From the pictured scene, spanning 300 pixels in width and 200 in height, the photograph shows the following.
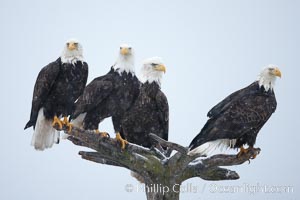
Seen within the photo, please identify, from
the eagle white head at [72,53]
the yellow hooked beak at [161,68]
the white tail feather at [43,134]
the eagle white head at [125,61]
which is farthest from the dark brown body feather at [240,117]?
the white tail feather at [43,134]

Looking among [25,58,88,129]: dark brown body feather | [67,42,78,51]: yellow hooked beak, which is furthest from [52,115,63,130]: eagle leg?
[67,42,78,51]: yellow hooked beak

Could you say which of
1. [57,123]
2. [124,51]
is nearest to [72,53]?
[124,51]

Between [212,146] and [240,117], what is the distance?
65cm

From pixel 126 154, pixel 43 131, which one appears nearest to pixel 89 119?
pixel 43 131

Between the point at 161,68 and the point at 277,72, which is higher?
the point at 161,68

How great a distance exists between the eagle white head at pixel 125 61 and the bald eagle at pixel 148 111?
0.38 meters

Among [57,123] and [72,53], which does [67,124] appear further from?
[72,53]

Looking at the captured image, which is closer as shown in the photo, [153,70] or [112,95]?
[112,95]

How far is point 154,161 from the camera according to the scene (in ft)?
21.3

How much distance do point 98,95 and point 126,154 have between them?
1303mm

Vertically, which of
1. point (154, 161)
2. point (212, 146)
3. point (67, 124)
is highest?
point (67, 124)

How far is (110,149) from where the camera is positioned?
21.2 ft

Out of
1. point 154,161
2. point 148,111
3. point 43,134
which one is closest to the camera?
point 154,161

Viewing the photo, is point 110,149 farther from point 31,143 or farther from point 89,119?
point 31,143
